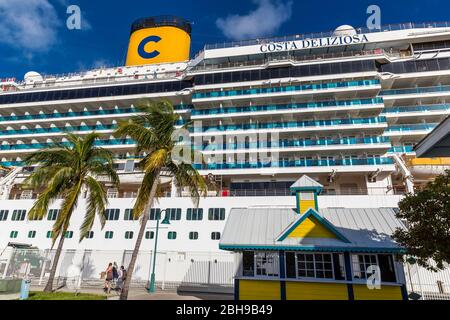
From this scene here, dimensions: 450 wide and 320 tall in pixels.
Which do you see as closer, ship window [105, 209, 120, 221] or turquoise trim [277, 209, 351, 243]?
turquoise trim [277, 209, 351, 243]

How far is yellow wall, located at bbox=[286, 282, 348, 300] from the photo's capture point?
12922 millimetres

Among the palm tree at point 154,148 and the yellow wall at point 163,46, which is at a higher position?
the yellow wall at point 163,46

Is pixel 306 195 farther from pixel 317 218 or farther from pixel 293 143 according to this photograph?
pixel 293 143

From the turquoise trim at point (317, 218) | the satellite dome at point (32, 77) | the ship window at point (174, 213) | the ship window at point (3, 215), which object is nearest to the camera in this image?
the turquoise trim at point (317, 218)

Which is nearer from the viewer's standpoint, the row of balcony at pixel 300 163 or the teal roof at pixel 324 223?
the teal roof at pixel 324 223

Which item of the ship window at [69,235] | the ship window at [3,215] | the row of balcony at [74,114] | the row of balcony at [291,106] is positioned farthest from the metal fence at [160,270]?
the row of balcony at [74,114]

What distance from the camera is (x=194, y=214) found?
29.4 m

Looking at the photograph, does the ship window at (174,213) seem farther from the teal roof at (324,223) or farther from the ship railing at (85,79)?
the ship railing at (85,79)

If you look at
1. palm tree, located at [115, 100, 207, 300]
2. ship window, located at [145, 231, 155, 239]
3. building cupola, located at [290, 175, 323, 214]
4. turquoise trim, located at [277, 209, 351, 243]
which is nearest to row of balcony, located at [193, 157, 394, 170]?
ship window, located at [145, 231, 155, 239]

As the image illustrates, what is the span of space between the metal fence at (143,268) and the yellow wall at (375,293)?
11.2 meters

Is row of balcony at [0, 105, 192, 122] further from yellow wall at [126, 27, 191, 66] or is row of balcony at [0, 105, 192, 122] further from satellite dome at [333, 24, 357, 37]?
satellite dome at [333, 24, 357, 37]

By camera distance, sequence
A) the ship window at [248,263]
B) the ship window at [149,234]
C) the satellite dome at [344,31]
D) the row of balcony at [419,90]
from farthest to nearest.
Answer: the satellite dome at [344,31] → the row of balcony at [419,90] → the ship window at [149,234] → the ship window at [248,263]

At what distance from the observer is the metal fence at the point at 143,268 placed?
2267 cm

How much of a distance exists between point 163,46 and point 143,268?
129 ft
